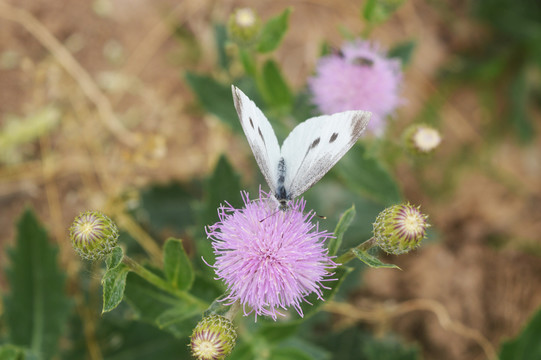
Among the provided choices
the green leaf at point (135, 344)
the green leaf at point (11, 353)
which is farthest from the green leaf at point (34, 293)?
the green leaf at point (11, 353)

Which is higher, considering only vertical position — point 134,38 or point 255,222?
point 134,38

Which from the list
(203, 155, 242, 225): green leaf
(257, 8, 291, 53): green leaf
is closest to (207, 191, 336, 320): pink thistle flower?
(203, 155, 242, 225): green leaf

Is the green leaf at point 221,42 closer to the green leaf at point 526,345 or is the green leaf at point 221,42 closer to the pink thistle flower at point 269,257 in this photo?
the pink thistle flower at point 269,257

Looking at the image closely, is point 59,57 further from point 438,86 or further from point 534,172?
point 534,172

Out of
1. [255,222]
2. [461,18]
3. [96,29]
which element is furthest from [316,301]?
[461,18]

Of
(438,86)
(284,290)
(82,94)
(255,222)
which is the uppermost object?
(438,86)

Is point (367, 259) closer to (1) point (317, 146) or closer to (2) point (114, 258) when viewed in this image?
(1) point (317, 146)

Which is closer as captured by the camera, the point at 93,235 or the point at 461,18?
the point at 93,235

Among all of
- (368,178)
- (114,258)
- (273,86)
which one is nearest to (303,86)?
(273,86)
